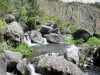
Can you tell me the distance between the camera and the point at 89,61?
2247 centimetres

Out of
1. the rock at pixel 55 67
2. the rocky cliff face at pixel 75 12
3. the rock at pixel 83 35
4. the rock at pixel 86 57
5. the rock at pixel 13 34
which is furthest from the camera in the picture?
the rocky cliff face at pixel 75 12

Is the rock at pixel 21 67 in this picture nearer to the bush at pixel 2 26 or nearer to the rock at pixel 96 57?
the bush at pixel 2 26

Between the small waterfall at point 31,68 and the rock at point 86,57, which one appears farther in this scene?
the rock at point 86,57

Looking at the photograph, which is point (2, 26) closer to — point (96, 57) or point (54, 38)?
point (96, 57)

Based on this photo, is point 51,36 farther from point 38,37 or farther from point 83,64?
point 83,64

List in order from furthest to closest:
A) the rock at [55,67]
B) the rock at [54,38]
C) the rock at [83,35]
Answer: the rock at [54,38]
the rock at [83,35]
the rock at [55,67]

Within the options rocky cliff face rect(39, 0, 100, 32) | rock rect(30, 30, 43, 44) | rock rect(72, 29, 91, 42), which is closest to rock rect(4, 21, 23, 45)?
rock rect(30, 30, 43, 44)

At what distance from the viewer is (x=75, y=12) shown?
79.4 metres

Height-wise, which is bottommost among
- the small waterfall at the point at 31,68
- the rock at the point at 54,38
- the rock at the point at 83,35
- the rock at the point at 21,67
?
the rock at the point at 54,38

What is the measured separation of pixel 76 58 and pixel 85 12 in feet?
211

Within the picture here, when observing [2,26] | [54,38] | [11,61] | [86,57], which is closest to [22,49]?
[2,26]

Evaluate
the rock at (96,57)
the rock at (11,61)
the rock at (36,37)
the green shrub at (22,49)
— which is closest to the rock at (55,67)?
the rock at (11,61)

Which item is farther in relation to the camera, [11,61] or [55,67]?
[11,61]

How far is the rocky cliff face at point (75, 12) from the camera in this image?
70.9 metres
